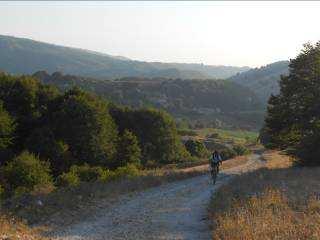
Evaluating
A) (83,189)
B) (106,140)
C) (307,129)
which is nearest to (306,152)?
(307,129)

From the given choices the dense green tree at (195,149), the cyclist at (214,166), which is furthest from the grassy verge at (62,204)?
the dense green tree at (195,149)

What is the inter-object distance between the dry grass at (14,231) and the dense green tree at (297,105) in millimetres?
30956

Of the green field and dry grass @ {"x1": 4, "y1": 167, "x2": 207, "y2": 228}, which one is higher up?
dry grass @ {"x1": 4, "y1": 167, "x2": 207, "y2": 228}

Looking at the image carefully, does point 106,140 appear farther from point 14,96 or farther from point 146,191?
point 146,191

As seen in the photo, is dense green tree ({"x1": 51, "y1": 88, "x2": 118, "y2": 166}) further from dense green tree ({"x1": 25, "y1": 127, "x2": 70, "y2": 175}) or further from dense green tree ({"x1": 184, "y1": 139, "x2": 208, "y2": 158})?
dense green tree ({"x1": 184, "y1": 139, "x2": 208, "y2": 158})

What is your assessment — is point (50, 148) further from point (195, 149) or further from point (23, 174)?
point (195, 149)

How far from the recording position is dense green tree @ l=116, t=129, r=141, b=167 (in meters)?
66.3

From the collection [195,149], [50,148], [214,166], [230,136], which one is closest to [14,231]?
[214,166]

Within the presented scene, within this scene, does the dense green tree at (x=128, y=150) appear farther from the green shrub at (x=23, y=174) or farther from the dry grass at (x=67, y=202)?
the dry grass at (x=67, y=202)

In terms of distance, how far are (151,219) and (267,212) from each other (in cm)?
454

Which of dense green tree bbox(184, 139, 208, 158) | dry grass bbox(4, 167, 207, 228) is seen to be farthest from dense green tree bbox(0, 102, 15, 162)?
dense green tree bbox(184, 139, 208, 158)

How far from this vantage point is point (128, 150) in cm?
6694

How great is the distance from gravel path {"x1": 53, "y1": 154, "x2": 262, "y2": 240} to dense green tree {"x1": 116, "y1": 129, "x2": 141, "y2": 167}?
126ft

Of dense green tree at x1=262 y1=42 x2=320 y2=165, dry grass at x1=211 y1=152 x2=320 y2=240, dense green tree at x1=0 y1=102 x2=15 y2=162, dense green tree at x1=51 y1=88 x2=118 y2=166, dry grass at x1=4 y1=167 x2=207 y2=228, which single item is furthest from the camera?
dense green tree at x1=51 y1=88 x2=118 y2=166
